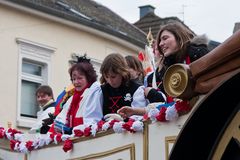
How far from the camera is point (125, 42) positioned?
18.0 metres

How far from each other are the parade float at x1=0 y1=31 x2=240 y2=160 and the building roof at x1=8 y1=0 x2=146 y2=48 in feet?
37.4

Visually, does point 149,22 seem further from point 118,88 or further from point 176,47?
point 176,47

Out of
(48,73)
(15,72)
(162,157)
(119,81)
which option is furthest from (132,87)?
(48,73)

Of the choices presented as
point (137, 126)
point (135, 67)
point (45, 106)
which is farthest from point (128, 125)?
point (45, 106)

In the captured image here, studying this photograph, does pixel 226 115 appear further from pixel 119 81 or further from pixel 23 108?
pixel 23 108

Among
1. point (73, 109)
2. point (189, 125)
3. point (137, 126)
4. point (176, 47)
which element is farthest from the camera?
point (73, 109)

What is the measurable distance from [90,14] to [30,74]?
4054 mm

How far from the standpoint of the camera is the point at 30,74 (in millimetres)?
15367

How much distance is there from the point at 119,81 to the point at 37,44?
1149 centimetres

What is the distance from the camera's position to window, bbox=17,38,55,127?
1473 cm

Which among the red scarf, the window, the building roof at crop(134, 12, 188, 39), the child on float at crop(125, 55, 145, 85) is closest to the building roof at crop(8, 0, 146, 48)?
the window

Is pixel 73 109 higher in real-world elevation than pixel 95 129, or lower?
higher

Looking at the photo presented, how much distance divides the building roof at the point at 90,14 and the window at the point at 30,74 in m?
0.95

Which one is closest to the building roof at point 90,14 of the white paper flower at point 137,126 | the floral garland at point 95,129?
the floral garland at point 95,129
